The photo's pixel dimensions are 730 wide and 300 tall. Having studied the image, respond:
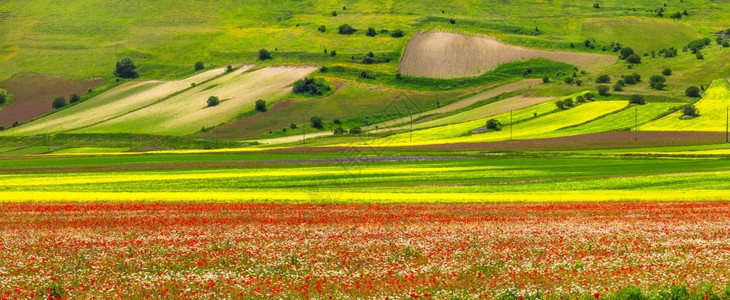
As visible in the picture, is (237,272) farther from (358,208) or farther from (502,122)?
(502,122)

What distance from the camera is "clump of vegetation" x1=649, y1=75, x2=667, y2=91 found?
577ft

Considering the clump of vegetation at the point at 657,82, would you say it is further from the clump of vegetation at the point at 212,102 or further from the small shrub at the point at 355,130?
the clump of vegetation at the point at 212,102

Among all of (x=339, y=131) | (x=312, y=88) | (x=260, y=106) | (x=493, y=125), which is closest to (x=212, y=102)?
(x=260, y=106)

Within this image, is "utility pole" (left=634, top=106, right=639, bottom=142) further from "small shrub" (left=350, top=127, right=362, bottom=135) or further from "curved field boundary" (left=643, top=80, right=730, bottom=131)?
"small shrub" (left=350, top=127, right=362, bottom=135)

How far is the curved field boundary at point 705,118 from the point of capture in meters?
136

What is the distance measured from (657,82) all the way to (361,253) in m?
161

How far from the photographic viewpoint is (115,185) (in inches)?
2813

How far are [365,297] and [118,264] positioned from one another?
9.14 metres

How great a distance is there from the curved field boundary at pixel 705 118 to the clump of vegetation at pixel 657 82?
12500 mm

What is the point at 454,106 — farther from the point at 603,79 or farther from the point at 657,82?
the point at 657,82

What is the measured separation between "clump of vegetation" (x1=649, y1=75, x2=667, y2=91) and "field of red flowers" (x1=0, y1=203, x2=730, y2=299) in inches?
5525

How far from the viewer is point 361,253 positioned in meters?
28.8

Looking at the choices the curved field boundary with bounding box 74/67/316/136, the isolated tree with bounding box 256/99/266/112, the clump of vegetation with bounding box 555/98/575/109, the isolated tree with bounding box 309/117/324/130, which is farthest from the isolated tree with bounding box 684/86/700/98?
the curved field boundary with bounding box 74/67/316/136

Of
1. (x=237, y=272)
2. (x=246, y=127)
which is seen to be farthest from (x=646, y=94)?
(x=237, y=272)
